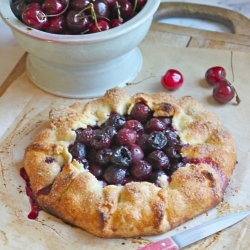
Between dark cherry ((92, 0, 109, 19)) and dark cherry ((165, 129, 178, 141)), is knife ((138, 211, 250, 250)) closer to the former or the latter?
dark cherry ((165, 129, 178, 141))

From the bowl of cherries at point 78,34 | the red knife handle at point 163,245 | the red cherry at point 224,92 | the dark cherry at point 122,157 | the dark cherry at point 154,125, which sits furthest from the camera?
the red cherry at point 224,92

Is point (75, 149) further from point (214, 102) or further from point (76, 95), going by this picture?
point (214, 102)

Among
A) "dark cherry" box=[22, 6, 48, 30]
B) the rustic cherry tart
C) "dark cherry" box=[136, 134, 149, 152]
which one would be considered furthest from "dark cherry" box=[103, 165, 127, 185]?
"dark cherry" box=[22, 6, 48, 30]

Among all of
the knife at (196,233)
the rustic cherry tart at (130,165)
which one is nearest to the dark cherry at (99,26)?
the rustic cherry tart at (130,165)

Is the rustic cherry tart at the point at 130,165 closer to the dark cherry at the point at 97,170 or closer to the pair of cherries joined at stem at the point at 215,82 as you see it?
the dark cherry at the point at 97,170

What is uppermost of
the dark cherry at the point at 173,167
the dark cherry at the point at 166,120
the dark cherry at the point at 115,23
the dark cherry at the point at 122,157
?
the dark cherry at the point at 115,23

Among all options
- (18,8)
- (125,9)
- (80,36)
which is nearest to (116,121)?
(80,36)

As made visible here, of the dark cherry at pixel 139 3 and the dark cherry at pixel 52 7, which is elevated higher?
the dark cherry at pixel 52 7
